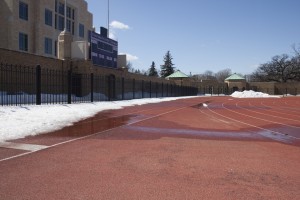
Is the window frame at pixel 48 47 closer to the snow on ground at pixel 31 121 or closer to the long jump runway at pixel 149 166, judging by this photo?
the snow on ground at pixel 31 121

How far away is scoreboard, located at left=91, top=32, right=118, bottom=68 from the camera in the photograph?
33.7 m

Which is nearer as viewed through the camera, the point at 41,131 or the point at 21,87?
the point at 41,131

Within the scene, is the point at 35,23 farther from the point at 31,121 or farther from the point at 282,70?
the point at 282,70

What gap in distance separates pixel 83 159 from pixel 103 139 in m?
2.95

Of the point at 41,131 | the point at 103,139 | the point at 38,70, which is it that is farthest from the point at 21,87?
the point at 103,139

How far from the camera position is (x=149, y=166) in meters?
7.15

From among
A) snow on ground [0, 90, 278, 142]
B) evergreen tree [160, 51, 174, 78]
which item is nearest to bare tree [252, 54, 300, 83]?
evergreen tree [160, 51, 174, 78]

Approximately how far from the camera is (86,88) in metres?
31.0

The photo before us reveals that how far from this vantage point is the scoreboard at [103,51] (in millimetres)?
33669

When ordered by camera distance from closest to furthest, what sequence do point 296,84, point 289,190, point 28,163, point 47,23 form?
point 289,190 → point 28,163 → point 47,23 → point 296,84

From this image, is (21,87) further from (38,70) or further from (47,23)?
(47,23)

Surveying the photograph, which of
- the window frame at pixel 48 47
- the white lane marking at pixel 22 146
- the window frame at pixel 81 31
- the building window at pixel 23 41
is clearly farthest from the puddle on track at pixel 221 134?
the window frame at pixel 81 31

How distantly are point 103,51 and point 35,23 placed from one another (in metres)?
10.0

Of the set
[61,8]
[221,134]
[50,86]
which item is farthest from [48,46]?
[221,134]
